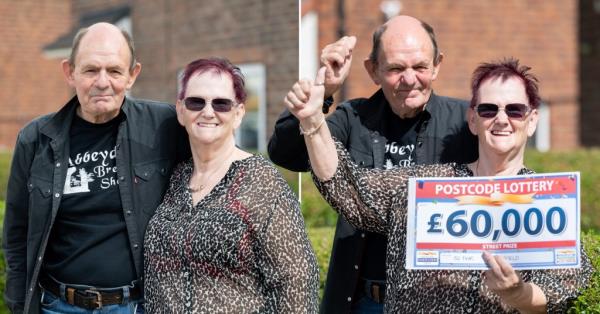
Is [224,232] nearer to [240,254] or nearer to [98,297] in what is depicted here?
[240,254]

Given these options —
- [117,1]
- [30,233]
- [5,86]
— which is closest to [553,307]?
[30,233]

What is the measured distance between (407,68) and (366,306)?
3.14 ft

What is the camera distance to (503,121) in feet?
10.2

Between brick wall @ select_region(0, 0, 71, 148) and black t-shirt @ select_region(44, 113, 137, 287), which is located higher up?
brick wall @ select_region(0, 0, 71, 148)

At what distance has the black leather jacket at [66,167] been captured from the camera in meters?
3.63

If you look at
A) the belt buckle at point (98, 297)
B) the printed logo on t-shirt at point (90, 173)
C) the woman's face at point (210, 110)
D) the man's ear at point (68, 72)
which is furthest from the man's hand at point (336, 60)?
the belt buckle at point (98, 297)

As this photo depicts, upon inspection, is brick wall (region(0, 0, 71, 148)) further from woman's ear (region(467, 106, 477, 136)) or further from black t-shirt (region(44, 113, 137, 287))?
woman's ear (region(467, 106, 477, 136))

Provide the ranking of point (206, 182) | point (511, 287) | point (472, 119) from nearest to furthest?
1. point (511, 287)
2. point (472, 119)
3. point (206, 182)

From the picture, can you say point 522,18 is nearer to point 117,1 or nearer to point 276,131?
point 117,1

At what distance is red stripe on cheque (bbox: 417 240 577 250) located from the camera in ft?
9.71

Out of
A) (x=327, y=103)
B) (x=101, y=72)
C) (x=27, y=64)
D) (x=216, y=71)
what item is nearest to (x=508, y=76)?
(x=327, y=103)

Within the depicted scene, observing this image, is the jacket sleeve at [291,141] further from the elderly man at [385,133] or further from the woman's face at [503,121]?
the woman's face at [503,121]

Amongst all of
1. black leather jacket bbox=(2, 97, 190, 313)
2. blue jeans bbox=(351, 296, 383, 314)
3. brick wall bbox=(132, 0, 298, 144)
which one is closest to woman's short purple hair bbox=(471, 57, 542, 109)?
blue jeans bbox=(351, 296, 383, 314)

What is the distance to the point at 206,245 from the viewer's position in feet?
10.3
